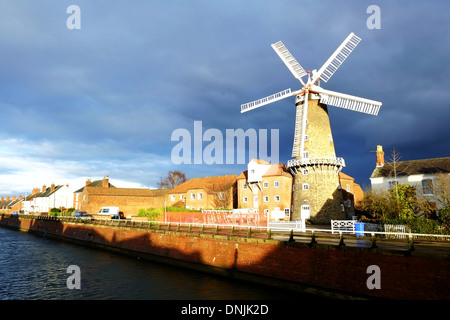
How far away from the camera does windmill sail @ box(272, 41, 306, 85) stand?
39.0m

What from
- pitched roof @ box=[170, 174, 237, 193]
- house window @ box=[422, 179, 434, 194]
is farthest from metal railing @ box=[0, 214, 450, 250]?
pitched roof @ box=[170, 174, 237, 193]

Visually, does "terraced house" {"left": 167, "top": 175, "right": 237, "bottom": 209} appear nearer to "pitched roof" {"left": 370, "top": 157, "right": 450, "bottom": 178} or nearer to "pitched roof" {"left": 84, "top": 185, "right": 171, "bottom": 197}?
"pitched roof" {"left": 84, "top": 185, "right": 171, "bottom": 197}

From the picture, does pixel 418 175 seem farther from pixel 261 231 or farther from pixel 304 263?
pixel 304 263

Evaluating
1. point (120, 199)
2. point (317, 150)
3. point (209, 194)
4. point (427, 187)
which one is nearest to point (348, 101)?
point (317, 150)

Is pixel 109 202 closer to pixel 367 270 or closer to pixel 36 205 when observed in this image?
pixel 36 205

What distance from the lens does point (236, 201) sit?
180 feet

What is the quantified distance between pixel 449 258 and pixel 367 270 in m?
3.40

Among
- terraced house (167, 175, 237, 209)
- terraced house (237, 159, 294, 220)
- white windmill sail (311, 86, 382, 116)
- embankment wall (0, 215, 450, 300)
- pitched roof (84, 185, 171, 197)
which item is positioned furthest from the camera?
pitched roof (84, 185, 171, 197)

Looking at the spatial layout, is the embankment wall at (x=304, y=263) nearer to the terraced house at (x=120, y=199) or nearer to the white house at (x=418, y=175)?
the white house at (x=418, y=175)

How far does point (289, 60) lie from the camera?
1581 inches

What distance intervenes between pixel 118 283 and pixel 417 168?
3916 centimetres

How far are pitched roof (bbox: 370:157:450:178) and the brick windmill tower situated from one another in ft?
31.0

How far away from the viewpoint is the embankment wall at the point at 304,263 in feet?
41.1
